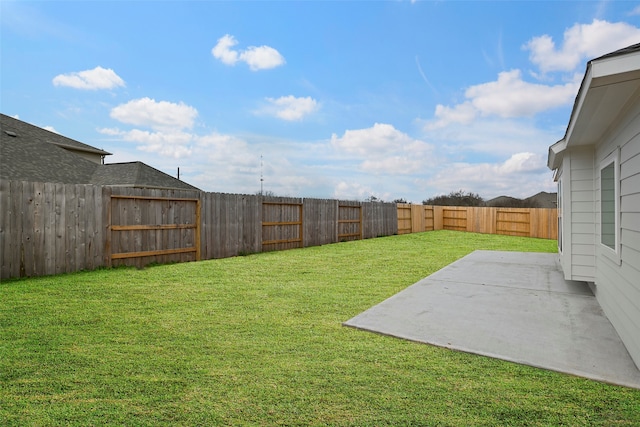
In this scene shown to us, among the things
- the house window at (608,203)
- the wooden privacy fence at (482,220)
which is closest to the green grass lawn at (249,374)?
the house window at (608,203)

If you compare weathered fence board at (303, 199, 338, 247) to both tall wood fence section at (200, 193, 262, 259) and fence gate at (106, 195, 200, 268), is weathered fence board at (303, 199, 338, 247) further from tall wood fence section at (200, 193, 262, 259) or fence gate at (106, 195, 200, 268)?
fence gate at (106, 195, 200, 268)

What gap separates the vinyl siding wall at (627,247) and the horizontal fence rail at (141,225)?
7.43 meters

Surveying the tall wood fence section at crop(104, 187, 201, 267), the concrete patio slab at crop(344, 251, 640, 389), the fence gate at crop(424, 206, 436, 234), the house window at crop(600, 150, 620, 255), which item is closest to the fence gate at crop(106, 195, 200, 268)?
the tall wood fence section at crop(104, 187, 201, 267)

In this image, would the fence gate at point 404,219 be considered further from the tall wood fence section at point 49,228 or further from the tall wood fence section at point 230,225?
the tall wood fence section at point 49,228

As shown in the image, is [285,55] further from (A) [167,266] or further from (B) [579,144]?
(B) [579,144]

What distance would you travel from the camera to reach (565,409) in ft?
6.48

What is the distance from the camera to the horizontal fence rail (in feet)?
18.7

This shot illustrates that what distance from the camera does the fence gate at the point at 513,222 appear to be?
55.3ft

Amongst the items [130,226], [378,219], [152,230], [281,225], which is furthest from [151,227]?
[378,219]

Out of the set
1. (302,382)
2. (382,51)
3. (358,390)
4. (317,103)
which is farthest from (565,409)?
(317,103)

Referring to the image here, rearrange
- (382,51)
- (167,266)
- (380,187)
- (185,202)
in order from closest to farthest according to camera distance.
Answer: (167,266) → (185,202) → (382,51) → (380,187)

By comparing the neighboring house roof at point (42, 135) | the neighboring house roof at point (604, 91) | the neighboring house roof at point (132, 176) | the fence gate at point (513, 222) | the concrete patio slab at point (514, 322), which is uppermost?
the neighboring house roof at point (42, 135)

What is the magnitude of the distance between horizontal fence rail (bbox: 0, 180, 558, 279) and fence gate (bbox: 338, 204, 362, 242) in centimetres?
5

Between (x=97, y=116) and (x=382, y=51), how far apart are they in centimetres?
Answer: 1168
